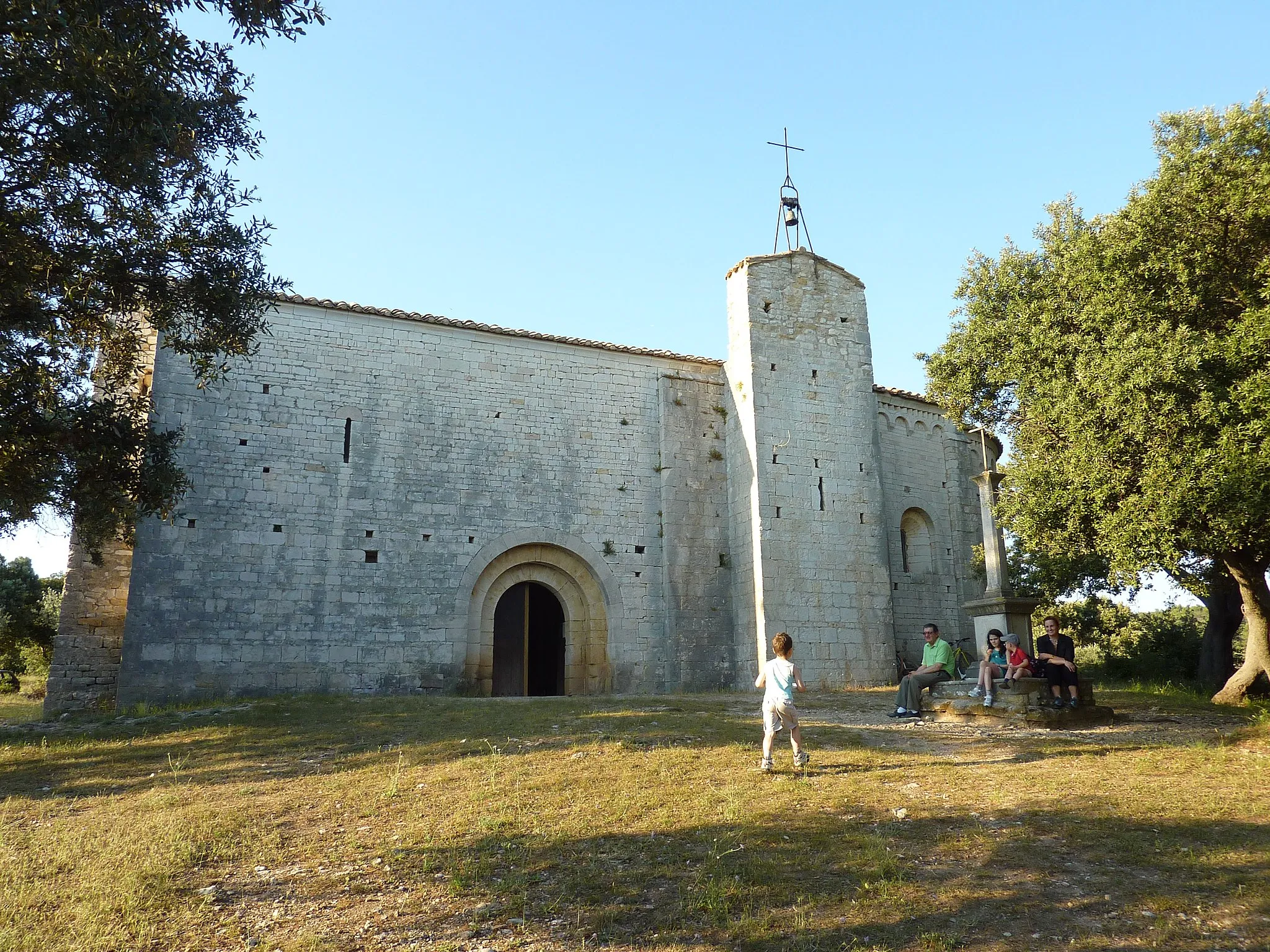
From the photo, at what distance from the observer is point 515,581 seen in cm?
1644

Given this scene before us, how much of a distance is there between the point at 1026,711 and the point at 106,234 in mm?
11294

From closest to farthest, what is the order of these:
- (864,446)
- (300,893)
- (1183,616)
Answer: (300,893) → (864,446) → (1183,616)

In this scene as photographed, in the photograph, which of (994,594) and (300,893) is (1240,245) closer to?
(994,594)

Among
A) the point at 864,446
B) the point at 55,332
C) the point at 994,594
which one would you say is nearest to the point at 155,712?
the point at 55,332

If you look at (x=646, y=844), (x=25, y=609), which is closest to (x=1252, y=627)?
(x=646, y=844)

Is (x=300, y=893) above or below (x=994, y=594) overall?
below

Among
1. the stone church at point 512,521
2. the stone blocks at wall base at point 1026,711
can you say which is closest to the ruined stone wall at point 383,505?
the stone church at point 512,521

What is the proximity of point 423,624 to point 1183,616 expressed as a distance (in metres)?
26.6

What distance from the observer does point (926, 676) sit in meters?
10.9

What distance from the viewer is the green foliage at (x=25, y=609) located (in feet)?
78.2

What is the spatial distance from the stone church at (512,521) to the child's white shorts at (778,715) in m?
8.51

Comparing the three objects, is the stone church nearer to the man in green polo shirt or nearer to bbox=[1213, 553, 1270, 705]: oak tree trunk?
the man in green polo shirt

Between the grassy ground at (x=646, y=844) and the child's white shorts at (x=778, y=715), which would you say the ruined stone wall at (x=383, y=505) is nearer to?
the grassy ground at (x=646, y=844)

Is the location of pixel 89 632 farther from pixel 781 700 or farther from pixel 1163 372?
pixel 1163 372
